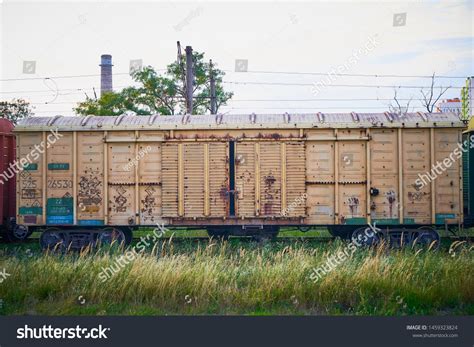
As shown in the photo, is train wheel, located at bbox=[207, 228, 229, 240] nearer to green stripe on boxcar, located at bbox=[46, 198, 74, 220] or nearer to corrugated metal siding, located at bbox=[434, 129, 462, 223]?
green stripe on boxcar, located at bbox=[46, 198, 74, 220]

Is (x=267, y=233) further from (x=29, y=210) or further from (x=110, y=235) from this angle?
(x=29, y=210)

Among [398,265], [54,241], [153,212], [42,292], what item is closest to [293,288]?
[398,265]

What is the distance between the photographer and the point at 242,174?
39.3ft

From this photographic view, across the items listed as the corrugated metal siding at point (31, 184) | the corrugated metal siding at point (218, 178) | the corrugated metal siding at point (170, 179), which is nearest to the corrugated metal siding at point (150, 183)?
the corrugated metal siding at point (170, 179)

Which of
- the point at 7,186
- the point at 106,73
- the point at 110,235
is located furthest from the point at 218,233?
the point at 106,73

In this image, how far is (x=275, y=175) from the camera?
1196cm

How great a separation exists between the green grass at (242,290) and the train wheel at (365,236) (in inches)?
137

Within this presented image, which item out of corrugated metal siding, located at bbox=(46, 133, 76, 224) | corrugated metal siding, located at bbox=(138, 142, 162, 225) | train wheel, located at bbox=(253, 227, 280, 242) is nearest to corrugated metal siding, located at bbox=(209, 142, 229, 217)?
train wheel, located at bbox=(253, 227, 280, 242)

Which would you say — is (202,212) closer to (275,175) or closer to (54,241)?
(275,175)

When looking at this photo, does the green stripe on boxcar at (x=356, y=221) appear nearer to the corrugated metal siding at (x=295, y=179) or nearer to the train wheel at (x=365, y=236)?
the train wheel at (x=365, y=236)

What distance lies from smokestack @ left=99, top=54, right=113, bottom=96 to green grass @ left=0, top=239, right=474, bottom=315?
28.5 meters

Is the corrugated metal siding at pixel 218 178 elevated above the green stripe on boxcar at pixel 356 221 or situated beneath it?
elevated above

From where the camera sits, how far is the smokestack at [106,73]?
3509 cm

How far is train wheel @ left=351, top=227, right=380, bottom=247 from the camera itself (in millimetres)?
11883
